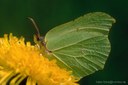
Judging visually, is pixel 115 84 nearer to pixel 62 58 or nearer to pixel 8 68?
pixel 62 58

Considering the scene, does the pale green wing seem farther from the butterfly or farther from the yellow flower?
the yellow flower

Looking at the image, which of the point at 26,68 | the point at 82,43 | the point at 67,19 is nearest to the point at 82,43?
the point at 82,43

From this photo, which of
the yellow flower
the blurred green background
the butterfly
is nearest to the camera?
the yellow flower

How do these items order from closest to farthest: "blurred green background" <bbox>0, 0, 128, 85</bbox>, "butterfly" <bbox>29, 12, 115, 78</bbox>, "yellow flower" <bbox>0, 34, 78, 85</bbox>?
"yellow flower" <bbox>0, 34, 78, 85</bbox>, "butterfly" <bbox>29, 12, 115, 78</bbox>, "blurred green background" <bbox>0, 0, 128, 85</bbox>

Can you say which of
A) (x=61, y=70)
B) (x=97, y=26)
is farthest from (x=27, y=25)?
(x=61, y=70)

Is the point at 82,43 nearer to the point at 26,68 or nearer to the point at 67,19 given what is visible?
the point at 26,68

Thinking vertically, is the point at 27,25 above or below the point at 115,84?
above

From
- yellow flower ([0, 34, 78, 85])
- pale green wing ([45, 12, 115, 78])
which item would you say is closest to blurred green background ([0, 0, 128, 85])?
pale green wing ([45, 12, 115, 78])

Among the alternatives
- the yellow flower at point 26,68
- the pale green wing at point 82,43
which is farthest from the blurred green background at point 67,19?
the yellow flower at point 26,68
